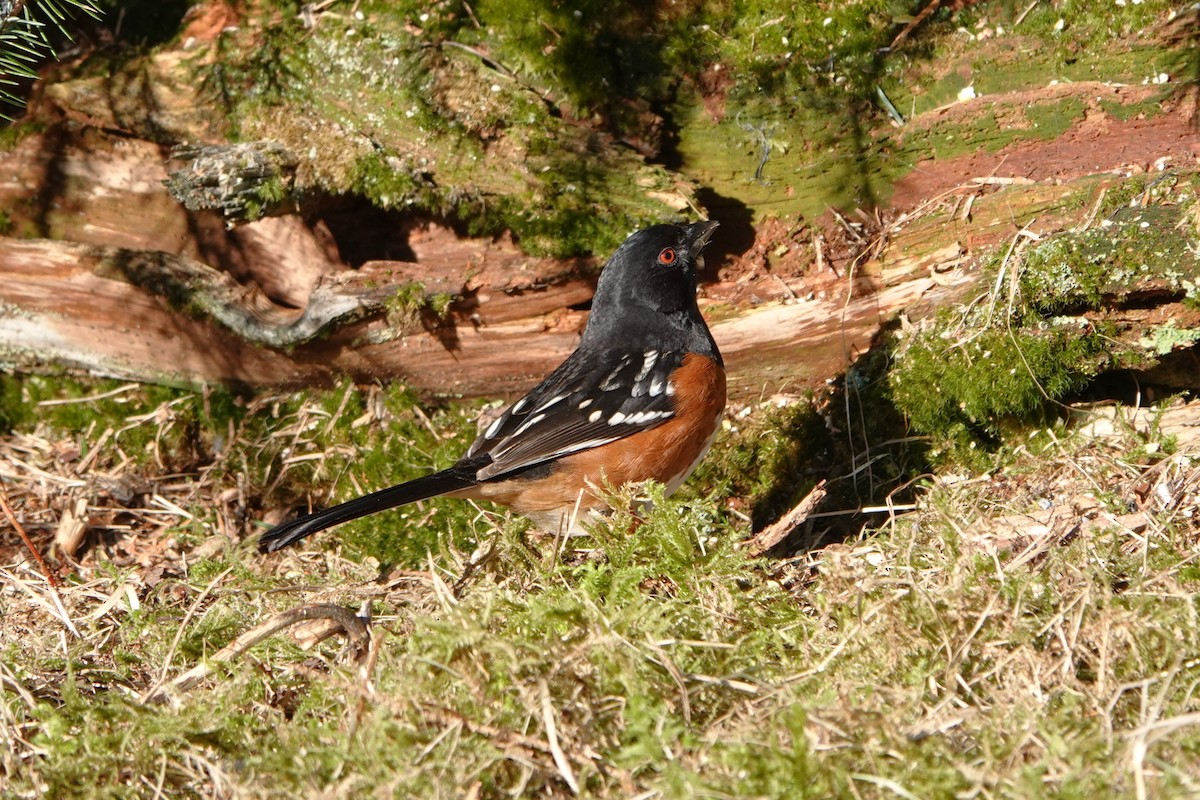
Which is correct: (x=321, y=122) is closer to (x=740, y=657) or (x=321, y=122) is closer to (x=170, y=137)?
(x=170, y=137)

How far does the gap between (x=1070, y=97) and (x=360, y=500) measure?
2.57 metres

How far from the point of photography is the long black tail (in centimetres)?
280

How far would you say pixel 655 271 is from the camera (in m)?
3.43

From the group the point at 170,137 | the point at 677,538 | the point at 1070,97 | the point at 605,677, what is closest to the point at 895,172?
the point at 1070,97

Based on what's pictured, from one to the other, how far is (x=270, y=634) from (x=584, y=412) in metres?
1.30

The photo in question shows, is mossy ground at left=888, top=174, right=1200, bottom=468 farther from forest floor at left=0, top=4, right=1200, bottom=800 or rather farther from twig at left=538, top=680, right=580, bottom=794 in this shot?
twig at left=538, top=680, right=580, bottom=794

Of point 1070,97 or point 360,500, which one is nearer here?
point 360,500

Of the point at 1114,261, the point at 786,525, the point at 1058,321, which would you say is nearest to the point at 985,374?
the point at 1058,321

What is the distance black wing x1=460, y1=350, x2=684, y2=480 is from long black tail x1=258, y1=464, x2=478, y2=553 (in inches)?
6.0

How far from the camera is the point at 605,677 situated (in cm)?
193

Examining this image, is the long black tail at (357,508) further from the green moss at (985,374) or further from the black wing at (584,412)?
the green moss at (985,374)

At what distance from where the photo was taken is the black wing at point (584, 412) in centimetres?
323

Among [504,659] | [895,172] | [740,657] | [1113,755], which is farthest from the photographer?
[895,172]

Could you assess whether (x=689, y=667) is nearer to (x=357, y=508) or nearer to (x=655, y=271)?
(x=357, y=508)
